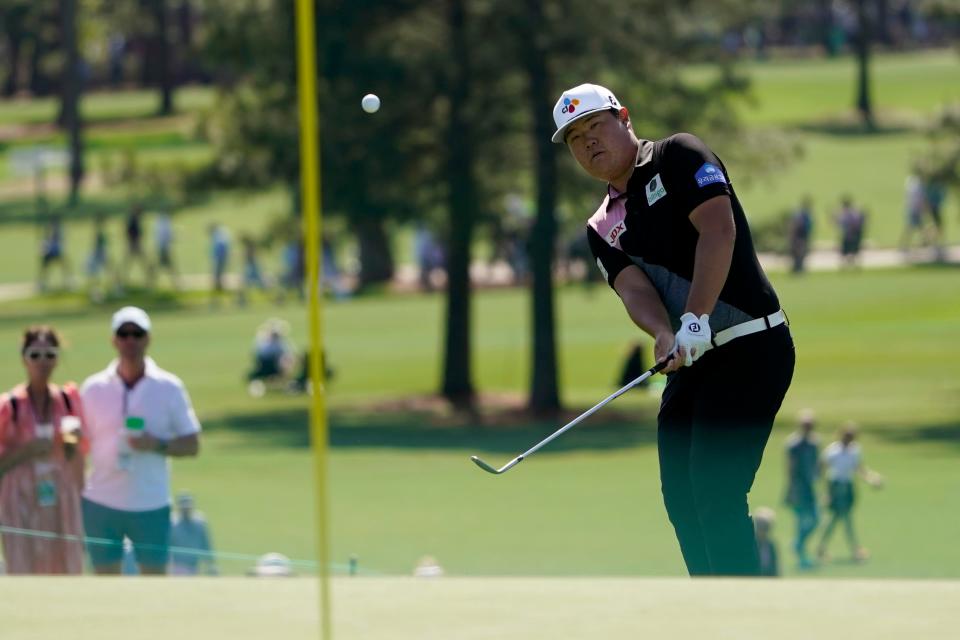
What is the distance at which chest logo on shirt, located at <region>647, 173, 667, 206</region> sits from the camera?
614 cm

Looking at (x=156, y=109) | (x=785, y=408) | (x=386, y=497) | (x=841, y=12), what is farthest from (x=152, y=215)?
(x=841, y=12)

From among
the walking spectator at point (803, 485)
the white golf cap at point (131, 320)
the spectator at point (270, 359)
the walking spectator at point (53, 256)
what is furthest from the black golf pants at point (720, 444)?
the walking spectator at point (53, 256)

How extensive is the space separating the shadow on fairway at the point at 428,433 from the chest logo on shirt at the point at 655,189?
1960 centimetres

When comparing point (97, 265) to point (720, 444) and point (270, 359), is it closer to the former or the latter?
point (270, 359)

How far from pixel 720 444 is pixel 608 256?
2.35 feet

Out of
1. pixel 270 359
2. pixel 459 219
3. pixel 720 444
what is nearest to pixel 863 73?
pixel 270 359

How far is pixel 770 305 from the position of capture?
20.5ft

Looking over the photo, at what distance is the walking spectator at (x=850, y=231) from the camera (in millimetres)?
48312

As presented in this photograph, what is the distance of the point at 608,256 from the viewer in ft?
21.1

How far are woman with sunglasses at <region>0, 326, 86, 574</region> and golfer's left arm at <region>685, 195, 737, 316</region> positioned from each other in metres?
4.73

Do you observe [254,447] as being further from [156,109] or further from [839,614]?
[156,109]

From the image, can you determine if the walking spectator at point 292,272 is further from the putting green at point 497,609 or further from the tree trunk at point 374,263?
the putting green at point 497,609

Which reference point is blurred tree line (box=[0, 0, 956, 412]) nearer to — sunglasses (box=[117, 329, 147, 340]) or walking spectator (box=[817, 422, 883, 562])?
walking spectator (box=[817, 422, 883, 562])

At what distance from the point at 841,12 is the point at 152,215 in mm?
53325
